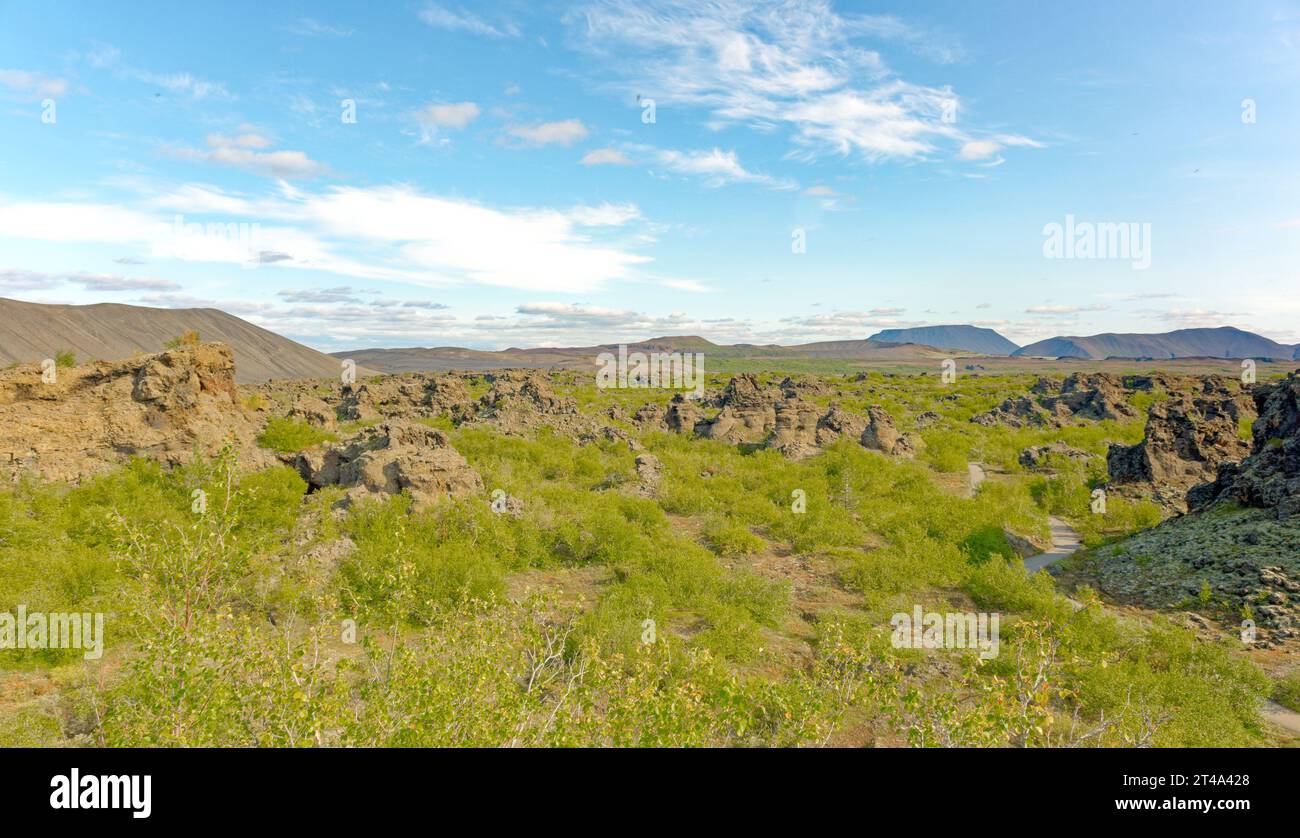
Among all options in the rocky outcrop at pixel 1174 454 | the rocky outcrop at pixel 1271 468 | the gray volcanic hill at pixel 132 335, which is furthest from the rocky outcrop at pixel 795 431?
the gray volcanic hill at pixel 132 335

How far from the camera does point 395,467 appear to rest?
45.1 feet

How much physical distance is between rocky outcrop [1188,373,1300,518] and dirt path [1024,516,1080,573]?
2.87m

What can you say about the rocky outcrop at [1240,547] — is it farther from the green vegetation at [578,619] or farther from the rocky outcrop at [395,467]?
the rocky outcrop at [395,467]

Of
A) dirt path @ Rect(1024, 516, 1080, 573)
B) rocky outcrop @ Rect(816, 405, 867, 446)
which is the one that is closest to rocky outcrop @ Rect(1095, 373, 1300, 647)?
dirt path @ Rect(1024, 516, 1080, 573)

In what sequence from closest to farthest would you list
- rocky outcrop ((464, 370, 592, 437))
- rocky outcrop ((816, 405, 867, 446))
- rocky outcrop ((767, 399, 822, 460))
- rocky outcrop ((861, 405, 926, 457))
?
rocky outcrop ((767, 399, 822, 460)) → rocky outcrop ((861, 405, 926, 457)) → rocky outcrop ((816, 405, 867, 446)) → rocky outcrop ((464, 370, 592, 437))

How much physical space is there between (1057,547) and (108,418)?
24110 millimetres

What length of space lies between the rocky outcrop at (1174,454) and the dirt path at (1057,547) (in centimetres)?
346

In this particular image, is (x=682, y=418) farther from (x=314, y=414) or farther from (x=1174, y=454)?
(x=1174, y=454)

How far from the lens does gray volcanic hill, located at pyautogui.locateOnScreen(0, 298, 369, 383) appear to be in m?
94.8

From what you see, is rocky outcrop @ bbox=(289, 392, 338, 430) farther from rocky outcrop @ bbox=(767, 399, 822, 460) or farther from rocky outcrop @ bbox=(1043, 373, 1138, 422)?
rocky outcrop @ bbox=(1043, 373, 1138, 422)
